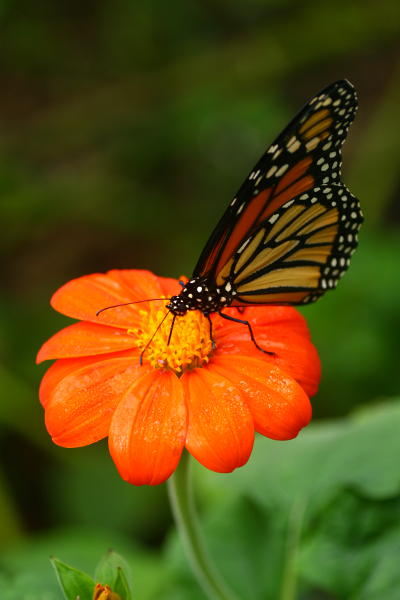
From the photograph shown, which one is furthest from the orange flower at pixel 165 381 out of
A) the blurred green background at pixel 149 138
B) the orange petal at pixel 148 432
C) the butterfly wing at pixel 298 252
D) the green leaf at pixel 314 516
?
the blurred green background at pixel 149 138

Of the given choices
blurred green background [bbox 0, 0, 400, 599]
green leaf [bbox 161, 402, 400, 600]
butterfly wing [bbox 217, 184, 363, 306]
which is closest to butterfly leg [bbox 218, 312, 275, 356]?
butterfly wing [bbox 217, 184, 363, 306]

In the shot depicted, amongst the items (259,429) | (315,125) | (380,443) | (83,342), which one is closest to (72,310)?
(83,342)

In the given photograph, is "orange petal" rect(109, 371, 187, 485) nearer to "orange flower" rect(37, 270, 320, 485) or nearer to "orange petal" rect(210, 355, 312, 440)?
"orange flower" rect(37, 270, 320, 485)

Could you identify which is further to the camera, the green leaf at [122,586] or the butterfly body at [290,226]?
the butterfly body at [290,226]

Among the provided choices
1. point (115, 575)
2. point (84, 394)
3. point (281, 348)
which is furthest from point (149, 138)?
point (115, 575)

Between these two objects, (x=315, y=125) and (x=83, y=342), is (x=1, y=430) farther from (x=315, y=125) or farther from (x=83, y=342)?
(x=315, y=125)

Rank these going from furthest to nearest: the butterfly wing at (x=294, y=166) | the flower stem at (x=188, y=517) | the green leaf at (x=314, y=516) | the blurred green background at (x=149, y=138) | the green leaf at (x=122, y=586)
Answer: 1. the blurred green background at (x=149, y=138)
2. the green leaf at (x=314, y=516)
3. the butterfly wing at (x=294, y=166)
4. the flower stem at (x=188, y=517)
5. the green leaf at (x=122, y=586)

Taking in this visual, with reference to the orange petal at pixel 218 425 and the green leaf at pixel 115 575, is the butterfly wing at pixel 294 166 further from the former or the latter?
the green leaf at pixel 115 575
